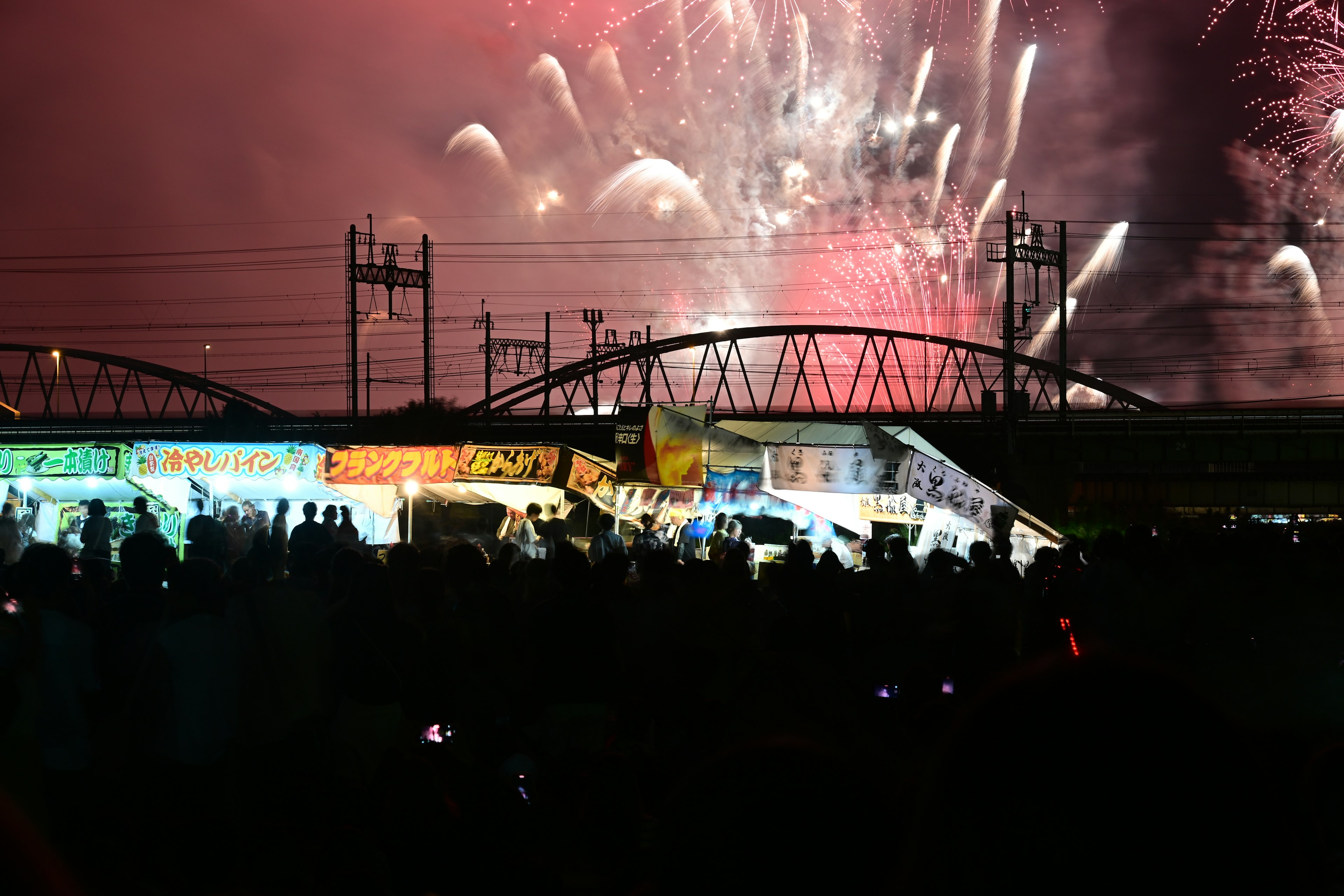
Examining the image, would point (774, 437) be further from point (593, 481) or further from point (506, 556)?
point (506, 556)

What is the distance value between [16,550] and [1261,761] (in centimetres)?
1632

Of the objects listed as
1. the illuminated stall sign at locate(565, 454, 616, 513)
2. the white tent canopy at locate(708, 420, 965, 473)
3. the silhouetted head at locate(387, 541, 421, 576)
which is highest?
the white tent canopy at locate(708, 420, 965, 473)

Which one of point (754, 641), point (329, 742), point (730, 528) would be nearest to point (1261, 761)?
point (329, 742)

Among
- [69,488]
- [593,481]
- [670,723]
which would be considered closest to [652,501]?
[593,481]

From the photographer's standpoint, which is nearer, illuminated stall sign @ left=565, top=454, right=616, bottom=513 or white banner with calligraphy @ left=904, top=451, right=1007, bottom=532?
white banner with calligraphy @ left=904, top=451, right=1007, bottom=532

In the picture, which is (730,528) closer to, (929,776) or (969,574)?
(969,574)

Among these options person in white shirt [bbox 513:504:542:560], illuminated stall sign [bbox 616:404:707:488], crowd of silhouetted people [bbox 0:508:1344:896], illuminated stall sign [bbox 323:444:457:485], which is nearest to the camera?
crowd of silhouetted people [bbox 0:508:1344:896]

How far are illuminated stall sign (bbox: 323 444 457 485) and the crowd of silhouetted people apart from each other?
663 cm

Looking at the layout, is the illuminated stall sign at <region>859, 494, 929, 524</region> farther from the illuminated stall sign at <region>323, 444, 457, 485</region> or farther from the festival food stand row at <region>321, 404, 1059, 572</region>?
the illuminated stall sign at <region>323, 444, 457, 485</region>

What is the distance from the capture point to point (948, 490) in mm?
15367

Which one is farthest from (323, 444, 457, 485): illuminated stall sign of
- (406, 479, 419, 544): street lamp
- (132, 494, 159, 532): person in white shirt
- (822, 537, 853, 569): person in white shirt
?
(822, 537, 853, 569): person in white shirt

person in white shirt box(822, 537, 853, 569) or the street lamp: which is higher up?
the street lamp

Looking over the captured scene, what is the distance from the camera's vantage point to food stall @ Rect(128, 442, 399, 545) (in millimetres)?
17922

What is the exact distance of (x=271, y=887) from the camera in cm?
377
